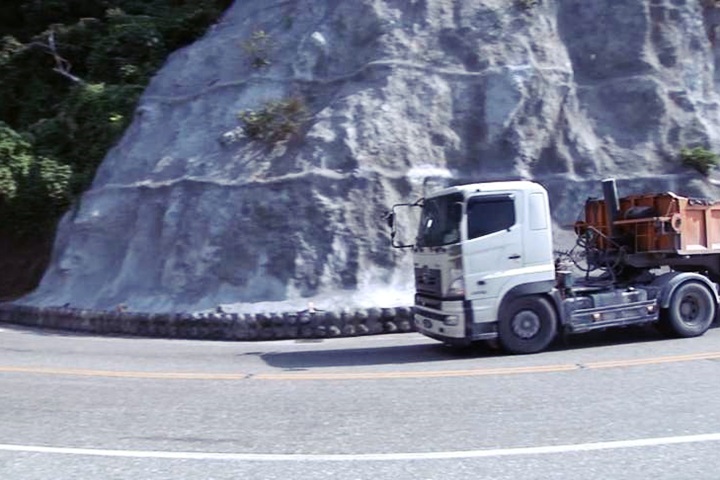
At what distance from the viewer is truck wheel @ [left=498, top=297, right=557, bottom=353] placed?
41.7ft

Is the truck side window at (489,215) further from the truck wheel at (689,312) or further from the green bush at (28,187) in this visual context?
the green bush at (28,187)

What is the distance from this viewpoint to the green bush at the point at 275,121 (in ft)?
68.5

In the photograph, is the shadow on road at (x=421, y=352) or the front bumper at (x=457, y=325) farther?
the shadow on road at (x=421, y=352)

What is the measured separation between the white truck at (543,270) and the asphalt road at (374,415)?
47 centimetres

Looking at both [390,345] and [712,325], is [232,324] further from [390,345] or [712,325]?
[712,325]

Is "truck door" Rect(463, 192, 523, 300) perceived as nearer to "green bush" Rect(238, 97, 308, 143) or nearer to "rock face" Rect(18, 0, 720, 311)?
"rock face" Rect(18, 0, 720, 311)

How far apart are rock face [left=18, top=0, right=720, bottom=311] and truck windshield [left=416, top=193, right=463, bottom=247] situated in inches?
179

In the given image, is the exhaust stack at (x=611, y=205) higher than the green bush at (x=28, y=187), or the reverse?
the green bush at (x=28, y=187)

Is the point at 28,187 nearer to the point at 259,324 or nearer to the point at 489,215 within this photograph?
the point at 259,324

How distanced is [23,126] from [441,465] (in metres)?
23.6

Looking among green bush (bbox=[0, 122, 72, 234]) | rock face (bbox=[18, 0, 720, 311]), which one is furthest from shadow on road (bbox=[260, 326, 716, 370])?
green bush (bbox=[0, 122, 72, 234])

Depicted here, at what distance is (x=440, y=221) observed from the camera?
42.5 ft

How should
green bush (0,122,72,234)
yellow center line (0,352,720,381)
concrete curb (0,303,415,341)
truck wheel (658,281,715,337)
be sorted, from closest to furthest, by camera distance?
yellow center line (0,352,720,381)
truck wheel (658,281,715,337)
concrete curb (0,303,415,341)
green bush (0,122,72,234)

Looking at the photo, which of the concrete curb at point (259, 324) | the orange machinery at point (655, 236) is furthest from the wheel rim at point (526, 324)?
the concrete curb at point (259, 324)
